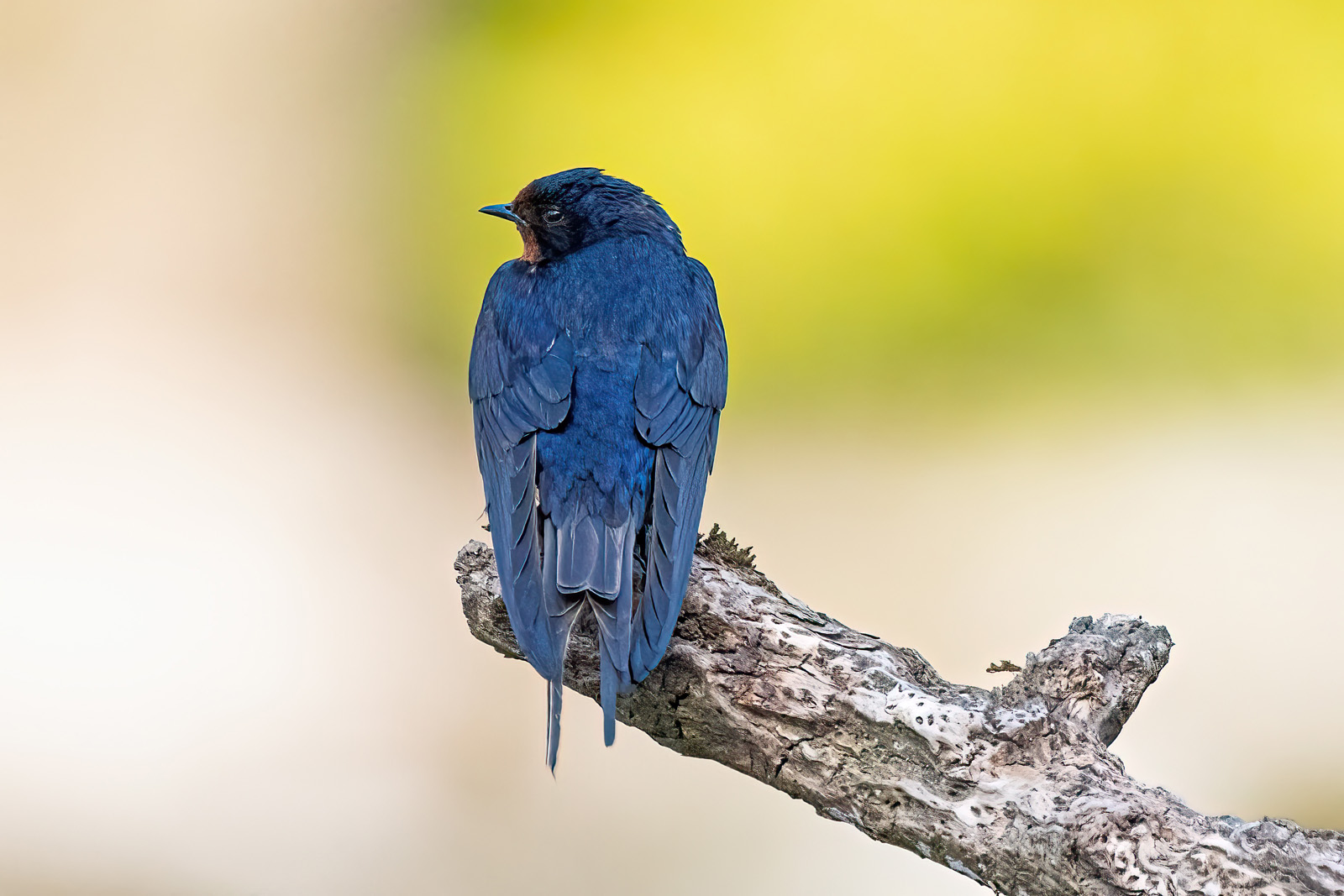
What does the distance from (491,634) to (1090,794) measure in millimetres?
1238

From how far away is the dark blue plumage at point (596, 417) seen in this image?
81.9 inches

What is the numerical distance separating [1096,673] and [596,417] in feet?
3.36

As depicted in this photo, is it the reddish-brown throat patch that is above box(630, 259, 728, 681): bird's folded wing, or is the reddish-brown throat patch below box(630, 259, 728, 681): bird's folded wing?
above

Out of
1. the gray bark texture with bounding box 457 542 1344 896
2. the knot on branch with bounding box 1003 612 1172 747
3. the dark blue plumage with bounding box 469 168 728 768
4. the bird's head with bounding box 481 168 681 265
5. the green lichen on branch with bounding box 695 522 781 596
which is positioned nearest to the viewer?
the gray bark texture with bounding box 457 542 1344 896

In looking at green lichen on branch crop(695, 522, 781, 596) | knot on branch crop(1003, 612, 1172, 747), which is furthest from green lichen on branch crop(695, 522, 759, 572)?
knot on branch crop(1003, 612, 1172, 747)

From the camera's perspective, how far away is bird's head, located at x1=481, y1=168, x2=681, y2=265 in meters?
2.62

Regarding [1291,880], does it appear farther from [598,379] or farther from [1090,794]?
[598,379]

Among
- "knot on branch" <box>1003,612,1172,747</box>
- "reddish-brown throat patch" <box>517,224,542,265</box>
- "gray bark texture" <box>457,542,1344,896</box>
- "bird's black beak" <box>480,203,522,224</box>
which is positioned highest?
"bird's black beak" <box>480,203,522,224</box>

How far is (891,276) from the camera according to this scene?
17.1 feet

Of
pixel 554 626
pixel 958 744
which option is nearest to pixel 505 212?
pixel 554 626

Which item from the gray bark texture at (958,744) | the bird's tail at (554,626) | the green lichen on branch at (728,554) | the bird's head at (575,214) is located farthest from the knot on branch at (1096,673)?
the bird's head at (575,214)

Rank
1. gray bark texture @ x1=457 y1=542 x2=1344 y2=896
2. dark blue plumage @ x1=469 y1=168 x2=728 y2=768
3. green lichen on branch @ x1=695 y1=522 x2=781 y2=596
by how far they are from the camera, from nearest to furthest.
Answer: gray bark texture @ x1=457 y1=542 x2=1344 y2=896 → dark blue plumage @ x1=469 y1=168 x2=728 y2=768 → green lichen on branch @ x1=695 y1=522 x2=781 y2=596

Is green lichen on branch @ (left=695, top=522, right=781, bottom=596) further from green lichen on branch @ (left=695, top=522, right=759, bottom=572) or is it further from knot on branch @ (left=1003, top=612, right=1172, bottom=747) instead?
knot on branch @ (left=1003, top=612, right=1172, bottom=747)

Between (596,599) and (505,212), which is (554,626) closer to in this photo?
(596,599)
